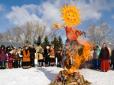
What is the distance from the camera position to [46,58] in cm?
2517

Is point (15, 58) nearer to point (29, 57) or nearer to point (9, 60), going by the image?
point (9, 60)

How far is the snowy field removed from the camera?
806 inches

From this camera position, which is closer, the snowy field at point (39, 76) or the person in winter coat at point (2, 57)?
the snowy field at point (39, 76)

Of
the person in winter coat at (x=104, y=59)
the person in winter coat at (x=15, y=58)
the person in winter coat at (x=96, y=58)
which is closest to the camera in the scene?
the person in winter coat at (x=104, y=59)

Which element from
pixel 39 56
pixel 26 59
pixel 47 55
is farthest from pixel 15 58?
pixel 47 55

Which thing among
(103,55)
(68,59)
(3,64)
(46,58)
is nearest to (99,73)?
(103,55)

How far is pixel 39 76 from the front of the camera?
70.9ft

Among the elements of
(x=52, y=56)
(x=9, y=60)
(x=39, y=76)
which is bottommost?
(x=39, y=76)

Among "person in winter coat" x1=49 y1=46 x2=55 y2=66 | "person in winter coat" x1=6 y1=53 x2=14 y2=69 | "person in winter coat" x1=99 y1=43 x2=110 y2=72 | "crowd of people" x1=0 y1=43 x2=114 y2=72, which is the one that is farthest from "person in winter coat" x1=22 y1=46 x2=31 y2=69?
"person in winter coat" x1=99 y1=43 x2=110 y2=72

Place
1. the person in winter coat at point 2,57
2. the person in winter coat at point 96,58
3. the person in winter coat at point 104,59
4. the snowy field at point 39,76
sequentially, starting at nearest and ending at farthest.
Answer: the snowy field at point 39,76 < the person in winter coat at point 104,59 < the person in winter coat at point 96,58 < the person in winter coat at point 2,57

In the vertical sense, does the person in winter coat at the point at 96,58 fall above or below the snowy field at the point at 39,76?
above

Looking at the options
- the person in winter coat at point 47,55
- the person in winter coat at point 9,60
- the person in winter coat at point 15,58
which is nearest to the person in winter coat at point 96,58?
the person in winter coat at point 47,55

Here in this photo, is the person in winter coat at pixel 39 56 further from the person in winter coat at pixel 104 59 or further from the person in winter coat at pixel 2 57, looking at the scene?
the person in winter coat at pixel 104 59

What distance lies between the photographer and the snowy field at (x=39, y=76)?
67.2 ft
